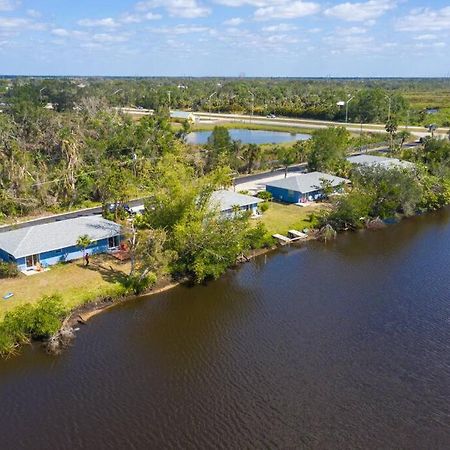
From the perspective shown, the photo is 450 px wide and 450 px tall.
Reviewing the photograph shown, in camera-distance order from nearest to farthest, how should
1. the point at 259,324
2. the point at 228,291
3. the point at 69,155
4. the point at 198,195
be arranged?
the point at 259,324, the point at 228,291, the point at 198,195, the point at 69,155

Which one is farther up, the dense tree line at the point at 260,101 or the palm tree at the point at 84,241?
the dense tree line at the point at 260,101

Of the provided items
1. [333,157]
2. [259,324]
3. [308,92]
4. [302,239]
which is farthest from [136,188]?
[308,92]

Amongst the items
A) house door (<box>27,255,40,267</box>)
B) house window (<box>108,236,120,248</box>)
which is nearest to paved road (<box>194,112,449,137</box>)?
house window (<box>108,236,120,248</box>)

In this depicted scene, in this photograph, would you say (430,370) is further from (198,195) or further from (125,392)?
(198,195)

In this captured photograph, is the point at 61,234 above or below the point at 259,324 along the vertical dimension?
above

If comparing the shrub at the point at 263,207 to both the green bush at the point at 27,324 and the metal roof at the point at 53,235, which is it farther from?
the green bush at the point at 27,324

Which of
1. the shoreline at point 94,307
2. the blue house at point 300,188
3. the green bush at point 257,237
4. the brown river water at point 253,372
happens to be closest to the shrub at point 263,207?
the blue house at point 300,188

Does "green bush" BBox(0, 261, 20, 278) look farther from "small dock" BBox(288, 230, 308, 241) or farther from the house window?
"small dock" BBox(288, 230, 308, 241)
